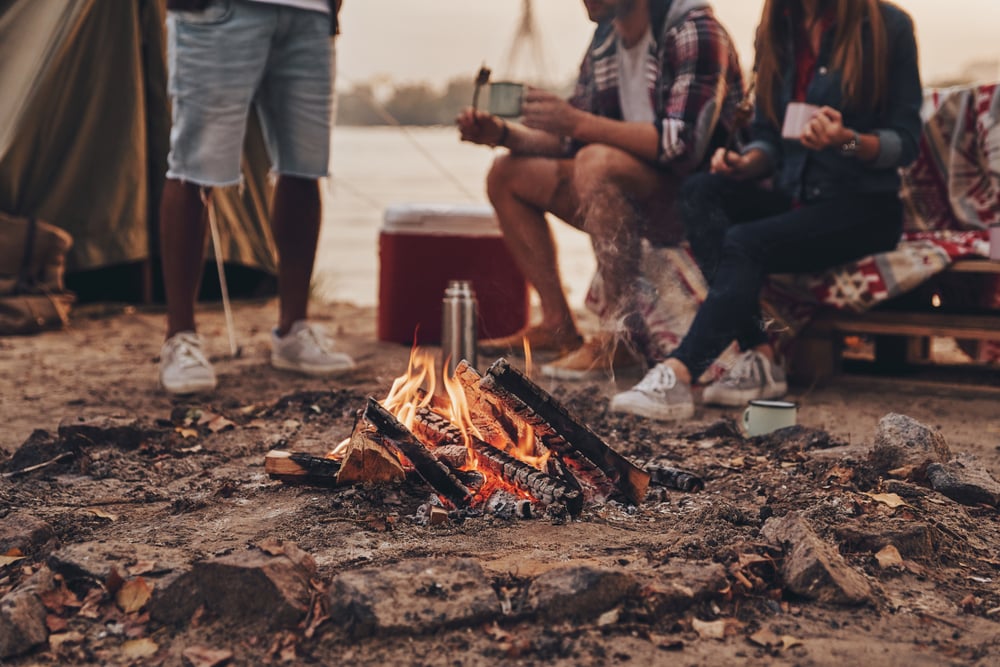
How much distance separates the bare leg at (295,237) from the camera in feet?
12.8

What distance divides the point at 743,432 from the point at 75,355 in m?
2.70

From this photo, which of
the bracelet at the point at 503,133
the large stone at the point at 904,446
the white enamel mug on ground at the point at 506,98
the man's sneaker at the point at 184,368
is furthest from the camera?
the bracelet at the point at 503,133

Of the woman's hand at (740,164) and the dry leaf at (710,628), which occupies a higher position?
the woman's hand at (740,164)

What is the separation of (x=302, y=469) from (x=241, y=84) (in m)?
1.61

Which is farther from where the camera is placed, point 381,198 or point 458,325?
point 381,198

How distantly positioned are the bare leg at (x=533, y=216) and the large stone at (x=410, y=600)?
242 cm

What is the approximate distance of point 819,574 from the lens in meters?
1.89

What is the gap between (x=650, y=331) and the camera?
402 centimetres

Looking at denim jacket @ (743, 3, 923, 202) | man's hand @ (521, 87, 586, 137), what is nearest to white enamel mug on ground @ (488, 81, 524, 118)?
man's hand @ (521, 87, 586, 137)

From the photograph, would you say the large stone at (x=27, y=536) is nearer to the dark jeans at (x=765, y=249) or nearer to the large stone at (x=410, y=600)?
the large stone at (x=410, y=600)

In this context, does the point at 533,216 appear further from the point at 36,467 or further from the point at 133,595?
the point at 133,595

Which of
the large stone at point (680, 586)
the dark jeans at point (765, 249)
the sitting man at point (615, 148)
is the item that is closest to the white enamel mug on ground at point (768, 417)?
the dark jeans at point (765, 249)

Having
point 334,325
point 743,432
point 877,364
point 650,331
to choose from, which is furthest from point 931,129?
point 334,325

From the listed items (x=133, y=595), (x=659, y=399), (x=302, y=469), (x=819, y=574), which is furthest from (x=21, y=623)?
(x=659, y=399)
